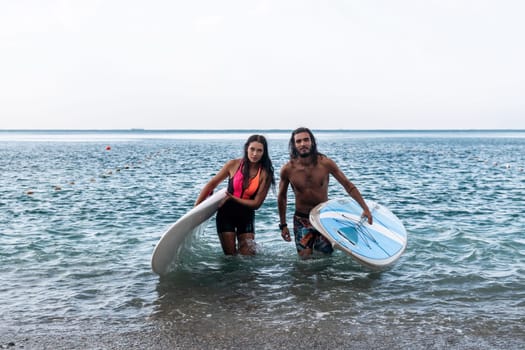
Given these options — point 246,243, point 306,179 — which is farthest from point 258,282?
point 306,179

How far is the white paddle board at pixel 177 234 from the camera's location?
716 cm

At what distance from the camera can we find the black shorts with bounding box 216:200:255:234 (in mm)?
7617

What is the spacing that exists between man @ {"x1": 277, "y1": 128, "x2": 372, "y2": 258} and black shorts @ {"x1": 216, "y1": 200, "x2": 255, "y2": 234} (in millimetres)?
485

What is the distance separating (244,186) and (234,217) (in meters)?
0.57

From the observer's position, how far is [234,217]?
25.2 ft

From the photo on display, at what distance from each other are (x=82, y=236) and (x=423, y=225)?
651cm

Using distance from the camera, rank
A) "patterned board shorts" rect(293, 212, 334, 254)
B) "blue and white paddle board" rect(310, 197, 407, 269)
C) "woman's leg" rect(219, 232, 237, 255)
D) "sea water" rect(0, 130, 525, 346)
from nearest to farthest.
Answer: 1. "sea water" rect(0, 130, 525, 346)
2. "blue and white paddle board" rect(310, 197, 407, 269)
3. "patterned board shorts" rect(293, 212, 334, 254)
4. "woman's leg" rect(219, 232, 237, 255)

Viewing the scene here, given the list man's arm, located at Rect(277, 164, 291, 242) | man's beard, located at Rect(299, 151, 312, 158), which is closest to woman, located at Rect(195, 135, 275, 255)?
man's arm, located at Rect(277, 164, 291, 242)

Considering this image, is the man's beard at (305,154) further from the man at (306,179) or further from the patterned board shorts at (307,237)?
the patterned board shorts at (307,237)

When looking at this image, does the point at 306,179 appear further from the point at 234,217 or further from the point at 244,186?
the point at 234,217

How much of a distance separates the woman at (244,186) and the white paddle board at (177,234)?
16cm

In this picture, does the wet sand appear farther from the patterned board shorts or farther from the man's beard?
the man's beard

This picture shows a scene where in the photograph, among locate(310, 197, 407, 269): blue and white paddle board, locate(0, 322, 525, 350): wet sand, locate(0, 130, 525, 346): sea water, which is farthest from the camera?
locate(310, 197, 407, 269): blue and white paddle board

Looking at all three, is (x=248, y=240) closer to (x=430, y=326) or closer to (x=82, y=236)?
(x=430, y=326)
